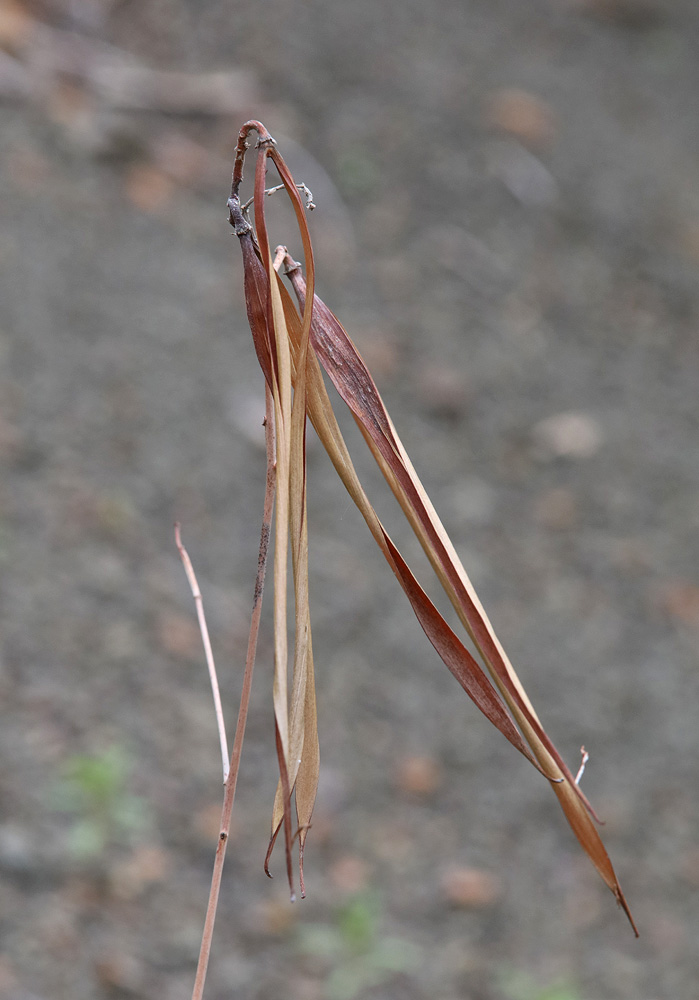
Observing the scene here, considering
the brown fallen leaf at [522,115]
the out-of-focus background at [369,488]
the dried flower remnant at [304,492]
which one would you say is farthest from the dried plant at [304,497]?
the brown fallen leaf at [522,115]

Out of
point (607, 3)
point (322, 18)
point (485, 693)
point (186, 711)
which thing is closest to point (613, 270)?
point (322, 18)

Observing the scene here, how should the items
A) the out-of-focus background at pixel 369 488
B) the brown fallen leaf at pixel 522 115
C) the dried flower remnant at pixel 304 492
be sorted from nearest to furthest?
the dried flower remnant at pixel 304 492
the out-of-focus background at pixel 369 488
the brown fallen leaf at pixel 522 115

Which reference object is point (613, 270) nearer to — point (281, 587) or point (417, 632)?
point (417, 632)

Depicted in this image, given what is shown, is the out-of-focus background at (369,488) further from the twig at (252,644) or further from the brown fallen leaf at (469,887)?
the twig at (252,644)

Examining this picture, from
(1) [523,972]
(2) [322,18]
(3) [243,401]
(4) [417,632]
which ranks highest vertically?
(2) [322,18]

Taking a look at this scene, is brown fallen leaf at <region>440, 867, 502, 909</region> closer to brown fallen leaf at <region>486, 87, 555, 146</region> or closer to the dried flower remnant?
the dried flower remnant

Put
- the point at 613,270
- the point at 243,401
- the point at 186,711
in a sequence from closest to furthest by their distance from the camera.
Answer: the point at 186,711, the point at 243,401, the point at 613,270
